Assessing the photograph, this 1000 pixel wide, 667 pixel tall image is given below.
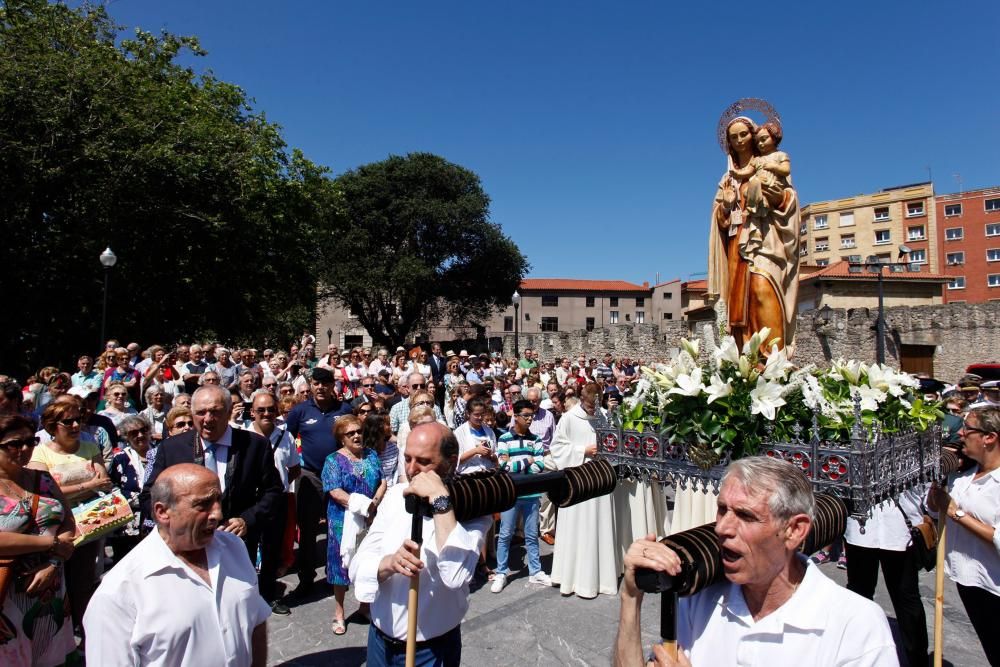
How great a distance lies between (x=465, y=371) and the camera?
15281mm

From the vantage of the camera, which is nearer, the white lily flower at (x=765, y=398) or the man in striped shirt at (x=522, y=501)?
the white lily flower at (x=765, y=398)

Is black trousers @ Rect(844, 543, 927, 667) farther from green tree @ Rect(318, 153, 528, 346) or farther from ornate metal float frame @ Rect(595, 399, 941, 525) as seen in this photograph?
green tree @ Rect(318, 153, 528, 346)

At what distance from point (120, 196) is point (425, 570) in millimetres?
20643

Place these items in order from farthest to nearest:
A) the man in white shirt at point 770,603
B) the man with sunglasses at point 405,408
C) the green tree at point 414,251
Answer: the green tree at point 414,251 → the man with sunglasses at point 405,408 → the man in white shirt at point 770,603

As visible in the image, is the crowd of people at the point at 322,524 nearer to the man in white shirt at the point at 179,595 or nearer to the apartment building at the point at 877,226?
the man in white shirt at the point at 179,595

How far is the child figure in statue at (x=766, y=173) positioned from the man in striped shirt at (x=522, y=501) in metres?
3.09

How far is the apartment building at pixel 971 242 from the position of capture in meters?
57.3

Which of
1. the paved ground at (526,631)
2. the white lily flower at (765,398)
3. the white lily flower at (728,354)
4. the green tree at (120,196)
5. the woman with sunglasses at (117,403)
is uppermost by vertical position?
the green tree at (120,196)

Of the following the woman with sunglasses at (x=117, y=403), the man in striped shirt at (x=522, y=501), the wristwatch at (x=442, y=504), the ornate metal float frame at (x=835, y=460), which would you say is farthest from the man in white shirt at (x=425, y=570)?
the woman with sunglasses at (x=117, y=403)

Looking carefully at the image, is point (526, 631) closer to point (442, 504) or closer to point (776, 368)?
point (776, 368)

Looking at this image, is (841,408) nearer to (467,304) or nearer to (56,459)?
(56,459)

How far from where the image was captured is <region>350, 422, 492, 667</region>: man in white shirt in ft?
8.31

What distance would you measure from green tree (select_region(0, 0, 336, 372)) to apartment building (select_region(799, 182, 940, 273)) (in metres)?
50.9

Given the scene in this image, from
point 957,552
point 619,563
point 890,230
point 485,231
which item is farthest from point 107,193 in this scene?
point 890,230
